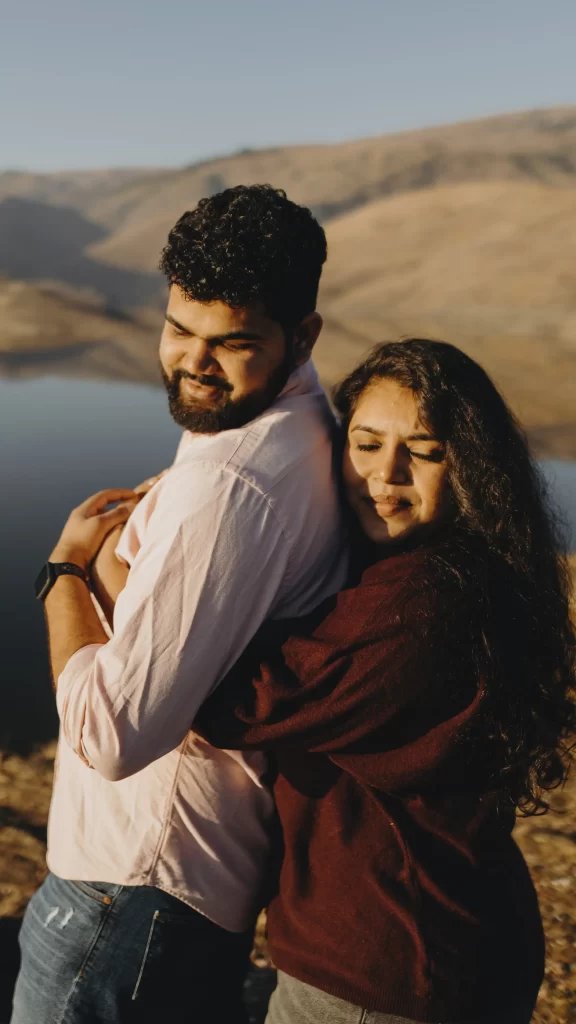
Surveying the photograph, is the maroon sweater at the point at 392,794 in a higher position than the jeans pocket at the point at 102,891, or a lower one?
higher

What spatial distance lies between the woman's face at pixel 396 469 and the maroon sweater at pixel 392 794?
0.12 metres

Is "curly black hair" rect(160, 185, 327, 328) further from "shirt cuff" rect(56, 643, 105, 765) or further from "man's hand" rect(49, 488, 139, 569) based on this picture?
"shirt cuff" rect(56, 643, 105, 765)

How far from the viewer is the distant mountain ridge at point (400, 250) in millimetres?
17281

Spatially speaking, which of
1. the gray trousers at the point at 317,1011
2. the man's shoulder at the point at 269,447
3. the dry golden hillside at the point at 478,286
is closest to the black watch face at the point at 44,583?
the man's shoulder at the point at 269,447

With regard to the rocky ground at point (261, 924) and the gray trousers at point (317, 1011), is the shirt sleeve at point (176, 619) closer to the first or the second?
the gray trousers at point (317, 1011)

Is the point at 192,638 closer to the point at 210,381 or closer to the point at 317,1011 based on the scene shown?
the point at 210,381

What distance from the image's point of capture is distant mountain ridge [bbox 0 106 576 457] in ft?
56.7

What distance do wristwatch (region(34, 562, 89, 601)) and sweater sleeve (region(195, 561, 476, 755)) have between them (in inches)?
14.4

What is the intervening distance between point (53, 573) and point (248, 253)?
A: 57 centimetres

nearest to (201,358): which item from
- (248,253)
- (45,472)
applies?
(248,253)

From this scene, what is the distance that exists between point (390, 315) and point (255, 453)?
903 inches

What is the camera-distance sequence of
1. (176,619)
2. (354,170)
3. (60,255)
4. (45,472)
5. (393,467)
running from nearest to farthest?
(176,619), (393,467), (45,472), (60,255), (354,170)

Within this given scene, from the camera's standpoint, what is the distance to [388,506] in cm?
131

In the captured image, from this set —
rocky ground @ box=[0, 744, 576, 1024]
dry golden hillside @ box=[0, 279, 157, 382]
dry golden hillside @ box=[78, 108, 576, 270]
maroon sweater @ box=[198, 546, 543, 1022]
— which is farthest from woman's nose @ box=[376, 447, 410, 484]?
dry golden hillside @ box=[78, 108, 576, 270]
